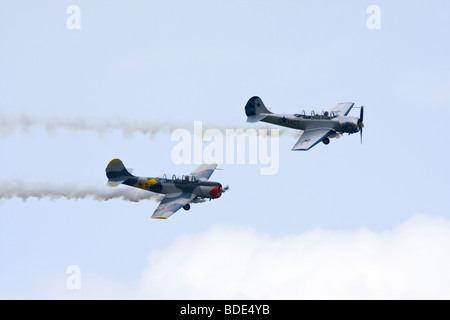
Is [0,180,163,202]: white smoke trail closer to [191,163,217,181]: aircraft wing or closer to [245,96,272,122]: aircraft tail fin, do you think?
[191,163,217,181]: aircraft wing

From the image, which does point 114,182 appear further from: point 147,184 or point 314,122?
point 314,122

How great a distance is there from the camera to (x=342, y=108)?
9212 centimetres

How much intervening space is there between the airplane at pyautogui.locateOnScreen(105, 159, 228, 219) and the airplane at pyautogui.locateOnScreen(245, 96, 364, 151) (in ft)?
23.8

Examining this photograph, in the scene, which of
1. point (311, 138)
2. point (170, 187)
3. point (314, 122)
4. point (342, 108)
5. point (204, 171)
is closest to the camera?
point (170, 187)

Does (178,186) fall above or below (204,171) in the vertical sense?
below

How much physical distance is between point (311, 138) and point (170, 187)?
37.6 feet

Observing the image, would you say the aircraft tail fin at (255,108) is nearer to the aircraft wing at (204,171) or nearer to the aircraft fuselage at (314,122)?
the aircraft fuselage at (314,122)

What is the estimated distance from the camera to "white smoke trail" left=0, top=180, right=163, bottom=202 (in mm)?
83438

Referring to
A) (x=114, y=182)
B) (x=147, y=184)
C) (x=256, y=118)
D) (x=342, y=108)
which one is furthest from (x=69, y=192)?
(x=342, y=108)

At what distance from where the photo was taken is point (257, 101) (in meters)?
90.5

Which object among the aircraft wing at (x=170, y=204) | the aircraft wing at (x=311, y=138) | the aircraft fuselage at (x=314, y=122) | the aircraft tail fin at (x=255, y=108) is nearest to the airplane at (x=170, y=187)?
the aircraft wing at (x=170, y=204)

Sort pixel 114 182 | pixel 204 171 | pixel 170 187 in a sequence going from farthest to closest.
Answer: pixel 204 171 < pixel 114 182 < pixel 170 187

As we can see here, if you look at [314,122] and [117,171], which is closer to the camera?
[117,171]
